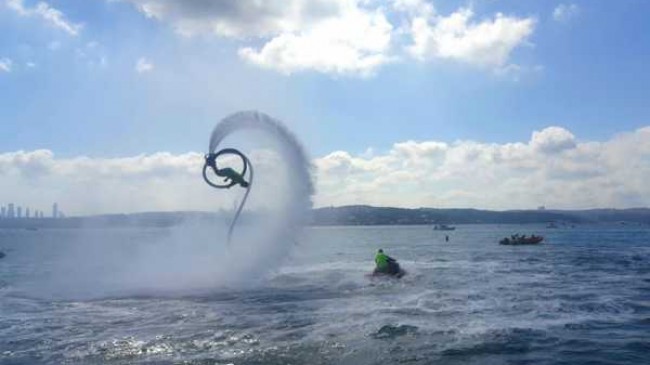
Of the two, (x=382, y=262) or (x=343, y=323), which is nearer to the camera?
(x=343, y=323)

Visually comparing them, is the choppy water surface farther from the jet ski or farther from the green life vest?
the green life vest

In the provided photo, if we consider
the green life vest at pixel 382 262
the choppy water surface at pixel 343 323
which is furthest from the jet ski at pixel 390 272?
the choppy water surface at pixel 343 323

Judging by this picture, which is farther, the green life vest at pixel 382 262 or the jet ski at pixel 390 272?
the green life vest at pixel 382 262

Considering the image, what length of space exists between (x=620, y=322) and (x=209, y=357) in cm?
2168

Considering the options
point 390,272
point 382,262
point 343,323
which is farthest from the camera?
point 382,262

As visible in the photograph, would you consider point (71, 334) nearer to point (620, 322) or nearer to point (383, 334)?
point (383, 334)

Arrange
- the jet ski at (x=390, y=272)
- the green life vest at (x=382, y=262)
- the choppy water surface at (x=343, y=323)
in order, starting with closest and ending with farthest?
→ the choppy water surface at (x=343, y=323)
the jet ski at (x=390, y=272)
the green life vest at (x=382, y=262)

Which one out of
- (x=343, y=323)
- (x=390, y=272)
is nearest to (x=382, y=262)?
(x=390, y=272)

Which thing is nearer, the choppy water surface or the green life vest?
the choppy water surface

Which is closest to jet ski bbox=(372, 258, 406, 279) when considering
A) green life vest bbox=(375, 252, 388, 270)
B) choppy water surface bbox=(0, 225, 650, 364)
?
green life vest bbox=(375, 252, 388, 270)

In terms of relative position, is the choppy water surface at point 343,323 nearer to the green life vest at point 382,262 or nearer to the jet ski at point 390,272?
the jet ski at point 390,272

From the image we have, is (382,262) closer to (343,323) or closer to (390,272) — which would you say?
(390,272)

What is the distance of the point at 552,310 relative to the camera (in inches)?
1430

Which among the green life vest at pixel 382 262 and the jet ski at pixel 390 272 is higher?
the green life vest at pixel 382 262
